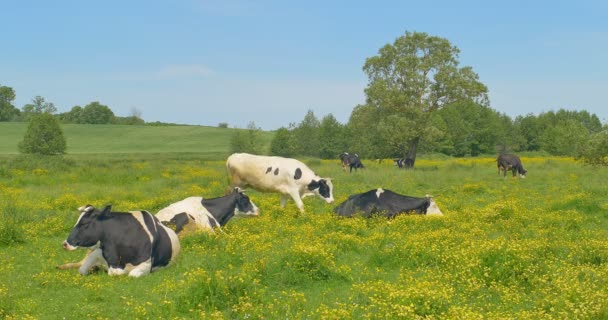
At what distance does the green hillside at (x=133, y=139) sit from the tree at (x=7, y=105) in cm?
2732

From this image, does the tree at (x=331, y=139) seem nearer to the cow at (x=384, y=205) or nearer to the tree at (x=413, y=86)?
the tree at (x=413, y=86)

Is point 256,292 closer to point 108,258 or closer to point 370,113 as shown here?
point 108,258

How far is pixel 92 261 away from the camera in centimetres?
945

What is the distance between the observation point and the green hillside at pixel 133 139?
325 ft

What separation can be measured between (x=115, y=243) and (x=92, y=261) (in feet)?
2.04

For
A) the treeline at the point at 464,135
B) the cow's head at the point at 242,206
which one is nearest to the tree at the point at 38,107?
the treeline at the point at 464,135

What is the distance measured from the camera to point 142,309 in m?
6.90

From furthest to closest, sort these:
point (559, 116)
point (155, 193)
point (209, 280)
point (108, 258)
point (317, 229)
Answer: point (559, 116) → point (155, 193) → point (317, 229) → point (108, 258) → point (209, 280)

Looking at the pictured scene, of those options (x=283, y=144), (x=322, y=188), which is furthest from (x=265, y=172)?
(x=283, y=144)

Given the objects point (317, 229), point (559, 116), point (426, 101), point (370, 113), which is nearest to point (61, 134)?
point (370, 113)

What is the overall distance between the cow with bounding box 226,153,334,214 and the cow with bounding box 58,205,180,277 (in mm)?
7922

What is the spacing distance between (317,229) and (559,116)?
5699 inches

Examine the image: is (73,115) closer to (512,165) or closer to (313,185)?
(512,165)

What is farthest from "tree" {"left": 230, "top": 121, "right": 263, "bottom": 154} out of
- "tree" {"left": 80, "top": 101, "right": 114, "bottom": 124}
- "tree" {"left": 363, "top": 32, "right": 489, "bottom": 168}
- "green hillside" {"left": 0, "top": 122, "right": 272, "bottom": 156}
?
"tree" {"left": 80, "top": 101, "right": 114, "bottom": 124}
